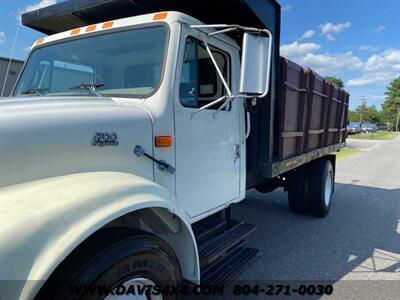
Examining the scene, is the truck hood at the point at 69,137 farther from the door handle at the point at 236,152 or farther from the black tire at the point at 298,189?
the black tire at the point at 298,189

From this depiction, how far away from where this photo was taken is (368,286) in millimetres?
3631

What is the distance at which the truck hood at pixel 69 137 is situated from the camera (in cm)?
172

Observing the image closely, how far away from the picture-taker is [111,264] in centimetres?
172

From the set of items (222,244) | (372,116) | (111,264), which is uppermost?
(111,264)

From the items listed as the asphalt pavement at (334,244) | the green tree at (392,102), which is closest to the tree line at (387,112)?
the green tree at (392,102)

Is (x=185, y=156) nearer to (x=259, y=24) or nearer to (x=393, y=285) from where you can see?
(x=259, y=24)

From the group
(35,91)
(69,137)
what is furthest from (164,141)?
(35,91)

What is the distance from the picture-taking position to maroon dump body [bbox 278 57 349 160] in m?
4.04

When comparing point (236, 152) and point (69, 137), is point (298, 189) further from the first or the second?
point (69, 137)

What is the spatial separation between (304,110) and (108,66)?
2.97 meters

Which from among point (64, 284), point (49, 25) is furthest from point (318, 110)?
point (64, 284)

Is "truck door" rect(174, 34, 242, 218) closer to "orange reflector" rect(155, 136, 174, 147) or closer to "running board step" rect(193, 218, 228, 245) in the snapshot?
"orange reflector" rect(155, 136, 174, 147)

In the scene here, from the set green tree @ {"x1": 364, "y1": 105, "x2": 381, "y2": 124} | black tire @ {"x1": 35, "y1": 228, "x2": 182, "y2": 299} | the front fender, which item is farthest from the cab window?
green tree @ {"x1": 364, "y1": 105, "x2": 381, "y2": 124}

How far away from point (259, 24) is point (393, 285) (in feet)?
9.94
